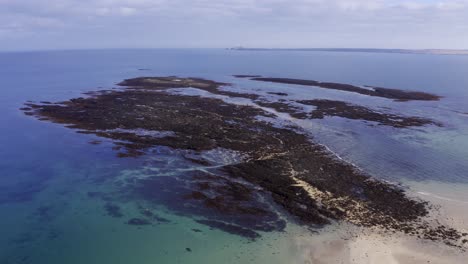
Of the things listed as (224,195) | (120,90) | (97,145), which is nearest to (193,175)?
(224,195)

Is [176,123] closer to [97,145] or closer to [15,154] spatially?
[97,145]

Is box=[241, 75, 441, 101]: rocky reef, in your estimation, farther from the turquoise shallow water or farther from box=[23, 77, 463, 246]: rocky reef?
box=[23, 77, 463, 246]: rocky reef

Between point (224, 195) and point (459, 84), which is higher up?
point (459, 84)

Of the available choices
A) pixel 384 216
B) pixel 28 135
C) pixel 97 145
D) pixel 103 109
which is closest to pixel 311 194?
pixel 384 216

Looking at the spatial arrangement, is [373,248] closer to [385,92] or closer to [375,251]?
[375,251]

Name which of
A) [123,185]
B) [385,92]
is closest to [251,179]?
[123,185]

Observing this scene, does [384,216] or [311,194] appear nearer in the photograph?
[384,216]

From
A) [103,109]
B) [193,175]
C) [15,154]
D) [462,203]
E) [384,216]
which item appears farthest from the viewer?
[103,109]

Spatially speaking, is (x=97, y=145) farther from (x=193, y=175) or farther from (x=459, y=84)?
(x=459, y=84)

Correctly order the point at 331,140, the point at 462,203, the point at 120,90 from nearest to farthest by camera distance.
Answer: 1. the point at 462,203
2. the point at 331,140
3. the point at 120,90

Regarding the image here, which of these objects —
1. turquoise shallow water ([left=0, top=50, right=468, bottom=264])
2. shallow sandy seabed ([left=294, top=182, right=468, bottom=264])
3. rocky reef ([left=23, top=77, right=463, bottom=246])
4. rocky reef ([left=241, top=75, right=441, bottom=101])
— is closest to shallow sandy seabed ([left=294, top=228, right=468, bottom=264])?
shallow sandy seabed ([left=294, top=182, right=468, bottom=264])
